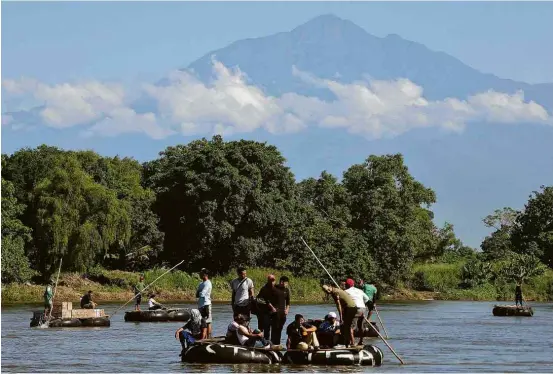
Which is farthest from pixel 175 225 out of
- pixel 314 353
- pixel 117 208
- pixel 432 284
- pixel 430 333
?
pixel 314 353

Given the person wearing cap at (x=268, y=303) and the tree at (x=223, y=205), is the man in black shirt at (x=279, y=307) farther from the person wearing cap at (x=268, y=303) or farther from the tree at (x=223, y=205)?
the tree at (x=223, y=205)

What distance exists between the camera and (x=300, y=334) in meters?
28.2

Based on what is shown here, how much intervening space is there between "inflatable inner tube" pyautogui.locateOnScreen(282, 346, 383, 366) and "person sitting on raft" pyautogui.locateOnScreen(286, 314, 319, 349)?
429mm

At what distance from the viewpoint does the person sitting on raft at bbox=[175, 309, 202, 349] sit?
96.9ft

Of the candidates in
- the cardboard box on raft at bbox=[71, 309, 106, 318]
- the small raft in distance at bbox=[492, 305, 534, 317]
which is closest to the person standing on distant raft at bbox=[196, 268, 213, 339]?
the cardboard box on raft at bbox=[71, 309, 106, 318]

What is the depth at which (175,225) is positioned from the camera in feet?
302

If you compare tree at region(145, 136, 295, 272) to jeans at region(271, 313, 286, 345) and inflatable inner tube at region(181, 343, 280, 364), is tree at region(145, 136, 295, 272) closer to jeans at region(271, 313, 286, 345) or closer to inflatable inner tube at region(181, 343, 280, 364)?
jeans at region(271, 313, 286, 345)

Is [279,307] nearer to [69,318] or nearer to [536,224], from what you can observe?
[69,318]

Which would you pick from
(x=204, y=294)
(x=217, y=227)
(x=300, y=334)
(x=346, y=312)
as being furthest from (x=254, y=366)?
(x=217, y=227)

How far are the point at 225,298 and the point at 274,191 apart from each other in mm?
12247

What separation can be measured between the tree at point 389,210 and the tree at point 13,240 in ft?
104

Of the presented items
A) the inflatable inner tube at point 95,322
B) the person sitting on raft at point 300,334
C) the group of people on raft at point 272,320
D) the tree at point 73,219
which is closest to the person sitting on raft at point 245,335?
the group of people on raft at point 272,320

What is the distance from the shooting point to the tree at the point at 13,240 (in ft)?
238

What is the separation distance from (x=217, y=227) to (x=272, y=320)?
189 feet
